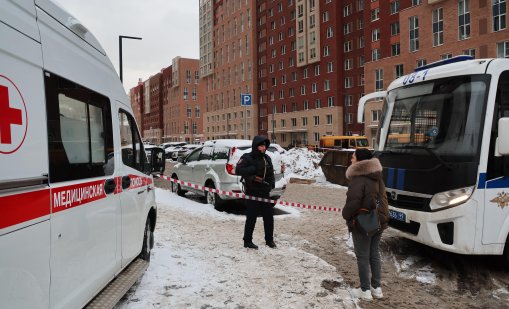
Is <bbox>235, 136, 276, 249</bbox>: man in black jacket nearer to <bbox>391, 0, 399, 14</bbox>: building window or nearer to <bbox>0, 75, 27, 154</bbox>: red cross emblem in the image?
<bbox>0, 75, 27, 154</bbox>: red cross emblem

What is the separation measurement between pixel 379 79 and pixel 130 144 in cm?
4603

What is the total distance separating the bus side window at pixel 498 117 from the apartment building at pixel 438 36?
34.7 metres

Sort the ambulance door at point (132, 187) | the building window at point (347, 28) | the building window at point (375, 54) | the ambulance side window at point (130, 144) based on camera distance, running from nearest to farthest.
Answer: the ambulance door at point (132, 187) → the ambulance side window at point (130, 144) → the building window at point (375, 54) → the building window at point (347, 28)

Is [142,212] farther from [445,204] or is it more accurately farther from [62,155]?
[445,204]

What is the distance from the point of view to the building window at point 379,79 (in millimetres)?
46269

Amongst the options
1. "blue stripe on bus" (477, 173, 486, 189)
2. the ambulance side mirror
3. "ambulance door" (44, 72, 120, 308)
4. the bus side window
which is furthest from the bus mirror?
"ambulance door" (44, 72, 120, 308)

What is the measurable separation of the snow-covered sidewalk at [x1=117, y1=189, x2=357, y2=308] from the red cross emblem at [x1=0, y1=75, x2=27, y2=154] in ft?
8.52

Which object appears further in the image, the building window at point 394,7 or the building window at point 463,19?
the building window at point 394,7

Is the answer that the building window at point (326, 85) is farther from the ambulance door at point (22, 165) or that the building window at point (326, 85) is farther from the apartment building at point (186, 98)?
the ambulance door at point (22, 165)

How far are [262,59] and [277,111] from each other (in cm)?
1200

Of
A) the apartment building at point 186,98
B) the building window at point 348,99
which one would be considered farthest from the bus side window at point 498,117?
the apartment building at point 186,98

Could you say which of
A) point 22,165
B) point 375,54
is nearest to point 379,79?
point 375,54

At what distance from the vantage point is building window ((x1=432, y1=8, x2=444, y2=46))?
38.9 m

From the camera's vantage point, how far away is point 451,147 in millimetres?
5414
